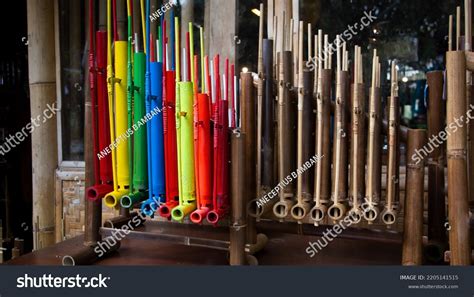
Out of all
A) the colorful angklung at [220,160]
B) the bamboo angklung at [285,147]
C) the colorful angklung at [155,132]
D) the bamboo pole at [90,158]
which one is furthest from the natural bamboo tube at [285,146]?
the bamboo pole at [90,158]

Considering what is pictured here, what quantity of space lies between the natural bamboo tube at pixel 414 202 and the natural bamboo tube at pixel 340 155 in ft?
0.74

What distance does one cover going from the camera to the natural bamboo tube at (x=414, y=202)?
1491 mm

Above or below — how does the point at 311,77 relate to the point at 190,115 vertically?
above

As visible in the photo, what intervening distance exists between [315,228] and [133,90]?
977mm

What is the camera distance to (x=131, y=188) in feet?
5.44

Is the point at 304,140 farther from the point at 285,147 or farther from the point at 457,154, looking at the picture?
the point at 457,154

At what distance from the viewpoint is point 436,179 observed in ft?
5.47

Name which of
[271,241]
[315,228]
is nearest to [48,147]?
[271,241]

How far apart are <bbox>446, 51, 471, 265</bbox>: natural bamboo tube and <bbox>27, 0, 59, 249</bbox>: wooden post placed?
8.75 ft

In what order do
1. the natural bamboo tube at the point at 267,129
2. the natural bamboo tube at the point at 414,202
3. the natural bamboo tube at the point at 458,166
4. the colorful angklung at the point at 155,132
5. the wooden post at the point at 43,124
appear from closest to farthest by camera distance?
1. the natural bamboo tube at the point at 458,166
2. the natural bamboo tube at the point at 414,202
3. the colorful angklung at the point at 155,132
4. the natural bamboo tube at the point at 267,129
5. the wooden post at the point at 43,124

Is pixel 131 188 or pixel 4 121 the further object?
pixel 4 121

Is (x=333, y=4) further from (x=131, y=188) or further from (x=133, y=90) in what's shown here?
(x=131, y=188)

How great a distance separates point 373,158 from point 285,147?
325 mm

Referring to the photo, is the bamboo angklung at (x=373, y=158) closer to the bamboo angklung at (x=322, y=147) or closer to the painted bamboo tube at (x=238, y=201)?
the bamboo angklung at (x=322, y=147)
